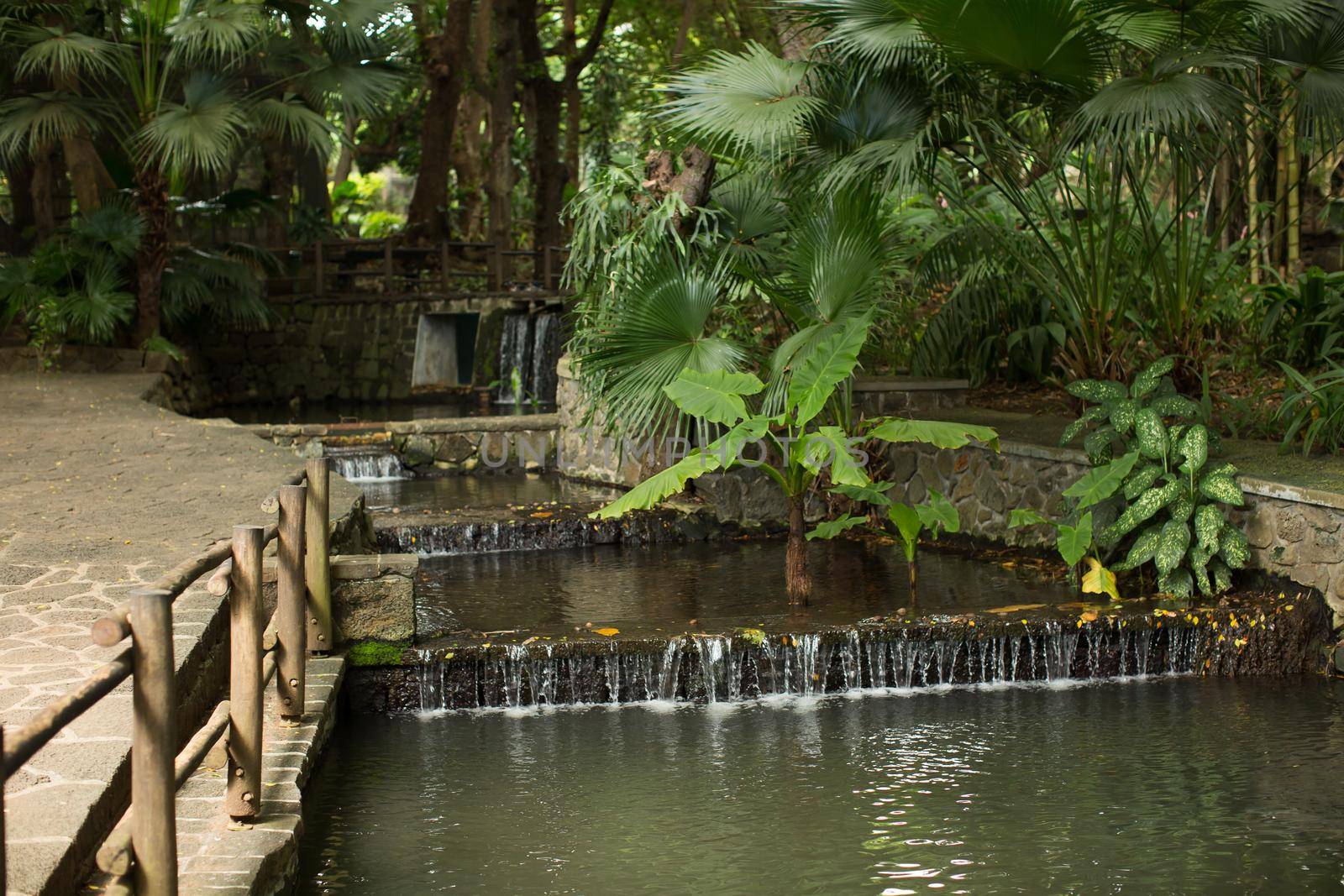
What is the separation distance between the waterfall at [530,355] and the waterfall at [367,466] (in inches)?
223

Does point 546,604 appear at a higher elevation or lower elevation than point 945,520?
lower

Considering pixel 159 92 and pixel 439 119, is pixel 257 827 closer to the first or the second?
pixel 159 92

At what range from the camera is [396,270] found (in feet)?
73.6

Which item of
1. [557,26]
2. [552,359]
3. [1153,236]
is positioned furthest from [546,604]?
[557,26]

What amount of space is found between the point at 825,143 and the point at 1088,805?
5256 mm

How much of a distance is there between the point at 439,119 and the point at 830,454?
15965mm

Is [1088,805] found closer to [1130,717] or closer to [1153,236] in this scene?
[1130,717]

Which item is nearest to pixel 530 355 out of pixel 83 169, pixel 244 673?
pixel 83 169

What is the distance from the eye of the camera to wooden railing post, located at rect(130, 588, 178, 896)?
3447 millimetres

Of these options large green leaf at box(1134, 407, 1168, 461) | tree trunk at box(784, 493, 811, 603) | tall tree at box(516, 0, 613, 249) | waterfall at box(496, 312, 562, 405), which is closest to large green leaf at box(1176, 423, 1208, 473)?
large green leaf at box(1134, 407, 1168, 461)

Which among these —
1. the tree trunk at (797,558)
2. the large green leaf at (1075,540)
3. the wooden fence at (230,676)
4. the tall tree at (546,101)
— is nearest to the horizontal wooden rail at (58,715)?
the wooden fence at (230,676)

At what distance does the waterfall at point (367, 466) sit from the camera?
545 inches

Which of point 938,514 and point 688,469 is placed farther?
point 938,514

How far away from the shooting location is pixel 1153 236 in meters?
9.69
